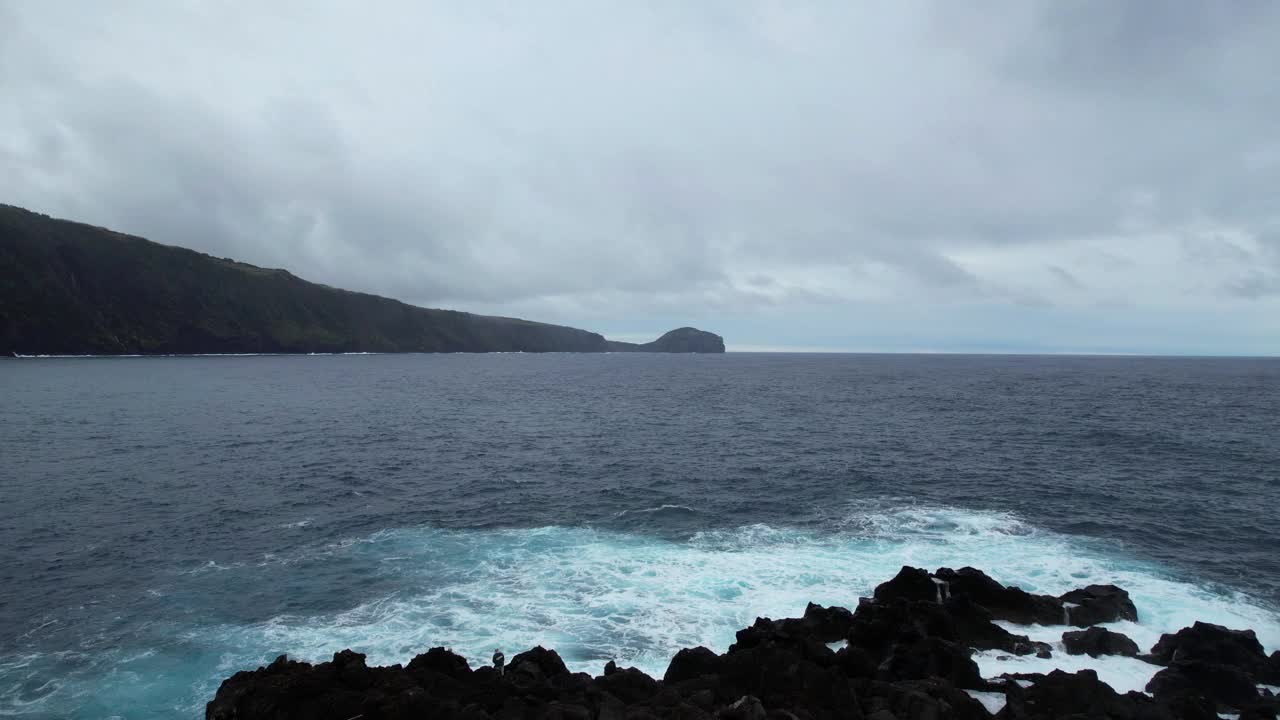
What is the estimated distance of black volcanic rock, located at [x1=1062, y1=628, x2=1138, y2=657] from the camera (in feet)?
62.7

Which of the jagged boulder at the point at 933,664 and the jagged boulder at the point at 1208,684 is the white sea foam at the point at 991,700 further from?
the jagged boulder at the point at 1208,684

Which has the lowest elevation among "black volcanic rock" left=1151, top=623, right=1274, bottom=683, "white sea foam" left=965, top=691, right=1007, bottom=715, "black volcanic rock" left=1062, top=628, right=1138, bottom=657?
"white sea foam" left=965, top=691, right=1007, bottom=715

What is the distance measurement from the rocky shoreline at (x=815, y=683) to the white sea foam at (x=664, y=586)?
4.24 ft

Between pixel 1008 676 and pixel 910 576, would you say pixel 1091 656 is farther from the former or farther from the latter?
pixel 910 576

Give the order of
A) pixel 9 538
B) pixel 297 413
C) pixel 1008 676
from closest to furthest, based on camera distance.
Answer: pixel 1008 676 < pixel 9 538 < pixel 297 413

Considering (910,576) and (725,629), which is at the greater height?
(910,576)

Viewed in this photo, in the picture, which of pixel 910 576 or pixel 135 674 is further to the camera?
pixel 910 576

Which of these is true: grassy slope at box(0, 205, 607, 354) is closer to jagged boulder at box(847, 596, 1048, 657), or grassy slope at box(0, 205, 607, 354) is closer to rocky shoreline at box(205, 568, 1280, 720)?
rocky shoreline at box(205, 568, 1280, 720)

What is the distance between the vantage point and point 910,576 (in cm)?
2248

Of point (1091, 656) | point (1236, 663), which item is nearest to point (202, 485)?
point (1091, 656)

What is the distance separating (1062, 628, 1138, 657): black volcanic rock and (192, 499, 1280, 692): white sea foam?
305mm

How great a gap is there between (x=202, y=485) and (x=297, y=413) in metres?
36.1

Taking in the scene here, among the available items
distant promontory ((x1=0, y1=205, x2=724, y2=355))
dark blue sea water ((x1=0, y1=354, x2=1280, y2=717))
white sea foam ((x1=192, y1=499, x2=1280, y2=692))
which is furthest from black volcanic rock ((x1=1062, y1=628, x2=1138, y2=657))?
distant promontory ((x1=0, y1=205, x2=724, y2=355))

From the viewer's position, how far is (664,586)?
24.6 m
